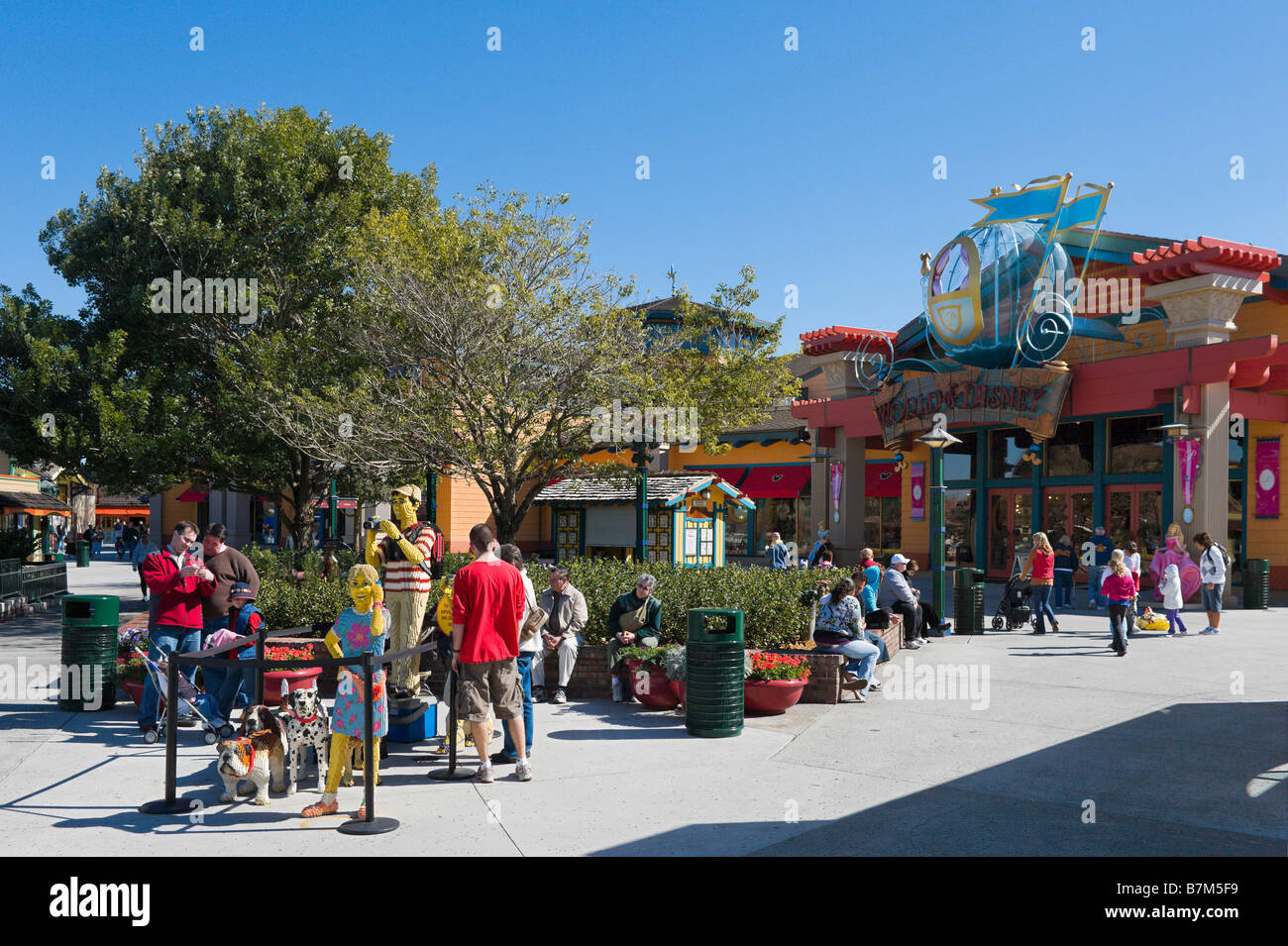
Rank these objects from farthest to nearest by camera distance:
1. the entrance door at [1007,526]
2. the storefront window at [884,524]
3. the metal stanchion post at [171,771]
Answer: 1. the storefront window at [884,524]
2. the entrance door at [1007,526]
3. the metal stanchion post at [171,771]

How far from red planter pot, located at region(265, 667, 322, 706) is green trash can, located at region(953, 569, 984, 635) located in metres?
10.6

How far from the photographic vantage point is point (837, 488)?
29391mm

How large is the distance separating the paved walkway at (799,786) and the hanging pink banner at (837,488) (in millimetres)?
17960

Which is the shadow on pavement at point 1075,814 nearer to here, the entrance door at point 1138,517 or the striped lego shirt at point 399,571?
the striped lego shirt at point 399,571

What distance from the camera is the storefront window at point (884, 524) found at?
113ft

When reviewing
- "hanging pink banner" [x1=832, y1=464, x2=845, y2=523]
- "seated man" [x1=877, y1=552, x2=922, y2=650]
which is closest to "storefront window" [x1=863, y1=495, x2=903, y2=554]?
A: "hanging pink banner" [x1=832, y1=464, x2=845, y2=523]

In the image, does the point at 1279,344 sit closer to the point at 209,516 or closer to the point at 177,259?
the point at 177,259

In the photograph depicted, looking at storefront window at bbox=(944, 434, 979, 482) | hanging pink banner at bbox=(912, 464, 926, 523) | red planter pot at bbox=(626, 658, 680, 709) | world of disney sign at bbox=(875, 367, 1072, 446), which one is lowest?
red planter pot at bbox=(626, 658, 680, 709)

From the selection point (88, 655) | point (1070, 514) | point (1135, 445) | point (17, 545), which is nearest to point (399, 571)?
point (88, 655)

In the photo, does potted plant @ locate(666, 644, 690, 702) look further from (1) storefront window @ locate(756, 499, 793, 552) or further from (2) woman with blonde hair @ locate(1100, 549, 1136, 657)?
(1) storefront window @ locate(756, 499, 793, 552)

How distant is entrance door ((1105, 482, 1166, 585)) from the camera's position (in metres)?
24.2

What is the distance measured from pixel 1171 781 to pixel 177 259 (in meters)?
19.3

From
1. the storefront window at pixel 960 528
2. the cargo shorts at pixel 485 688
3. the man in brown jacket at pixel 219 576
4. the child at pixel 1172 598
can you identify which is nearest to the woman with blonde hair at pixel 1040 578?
the child at pixel 1172 598
